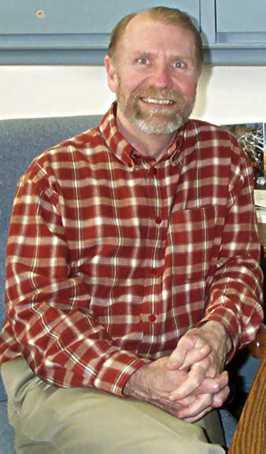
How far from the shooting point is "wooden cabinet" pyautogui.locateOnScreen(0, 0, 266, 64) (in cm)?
165

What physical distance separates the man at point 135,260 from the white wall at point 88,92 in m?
0.48

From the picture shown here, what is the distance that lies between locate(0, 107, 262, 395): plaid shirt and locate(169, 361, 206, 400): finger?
9cm

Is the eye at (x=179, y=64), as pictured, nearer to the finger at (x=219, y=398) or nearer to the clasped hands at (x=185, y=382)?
the clasped hands at (x=185, y=382)

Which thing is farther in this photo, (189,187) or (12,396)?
(189,187)

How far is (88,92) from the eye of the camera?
2.04 meters

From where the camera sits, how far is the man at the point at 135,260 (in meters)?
1.32

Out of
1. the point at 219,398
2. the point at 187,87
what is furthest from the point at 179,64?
the point at 219,398

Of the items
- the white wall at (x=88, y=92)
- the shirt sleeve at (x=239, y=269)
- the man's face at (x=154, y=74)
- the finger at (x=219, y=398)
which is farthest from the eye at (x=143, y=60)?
the finger at (x=219, y=398)

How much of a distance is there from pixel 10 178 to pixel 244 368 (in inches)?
27.9

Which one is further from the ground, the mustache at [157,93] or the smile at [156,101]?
the mustache at [157,93]

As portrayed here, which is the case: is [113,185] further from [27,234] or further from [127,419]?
[127,419]

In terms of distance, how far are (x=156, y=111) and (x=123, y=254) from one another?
0.29 m

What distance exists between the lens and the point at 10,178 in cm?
157

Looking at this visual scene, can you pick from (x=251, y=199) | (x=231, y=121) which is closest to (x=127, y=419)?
(x=251, y=199)
